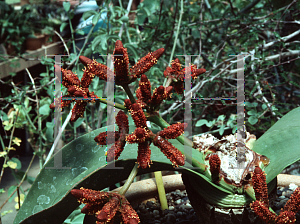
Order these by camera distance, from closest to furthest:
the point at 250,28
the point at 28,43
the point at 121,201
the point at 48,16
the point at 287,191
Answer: the point at 121,201 → the point at 287,191 → the point at 250,28 → the point at 28,43 → the point at 48,16

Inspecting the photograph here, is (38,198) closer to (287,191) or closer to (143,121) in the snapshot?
(143,121)

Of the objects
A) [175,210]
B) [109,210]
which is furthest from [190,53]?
[109,210]

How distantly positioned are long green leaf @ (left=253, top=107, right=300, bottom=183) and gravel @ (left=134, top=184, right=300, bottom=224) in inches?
5.3

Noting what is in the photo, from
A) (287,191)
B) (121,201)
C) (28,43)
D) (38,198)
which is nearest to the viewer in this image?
(121,201)

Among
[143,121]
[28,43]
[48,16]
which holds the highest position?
[48,16]

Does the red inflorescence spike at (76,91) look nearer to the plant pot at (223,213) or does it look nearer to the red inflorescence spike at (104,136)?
the red inflorescence spike at (104,136)

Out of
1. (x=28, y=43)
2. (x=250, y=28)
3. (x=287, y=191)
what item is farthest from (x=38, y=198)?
(x=28, y=43)

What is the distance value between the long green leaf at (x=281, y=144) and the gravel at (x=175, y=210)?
0.44ft

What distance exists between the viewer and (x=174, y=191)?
591mm

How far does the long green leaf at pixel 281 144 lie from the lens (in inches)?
14.1

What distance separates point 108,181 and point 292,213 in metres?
0.21

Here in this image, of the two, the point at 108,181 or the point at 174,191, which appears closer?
the point at 108,181

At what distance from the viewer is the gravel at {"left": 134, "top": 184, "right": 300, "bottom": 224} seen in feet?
1.61

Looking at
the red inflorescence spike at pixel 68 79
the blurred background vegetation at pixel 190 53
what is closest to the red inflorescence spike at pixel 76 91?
the red inflorescence spike at pixel 68 79
